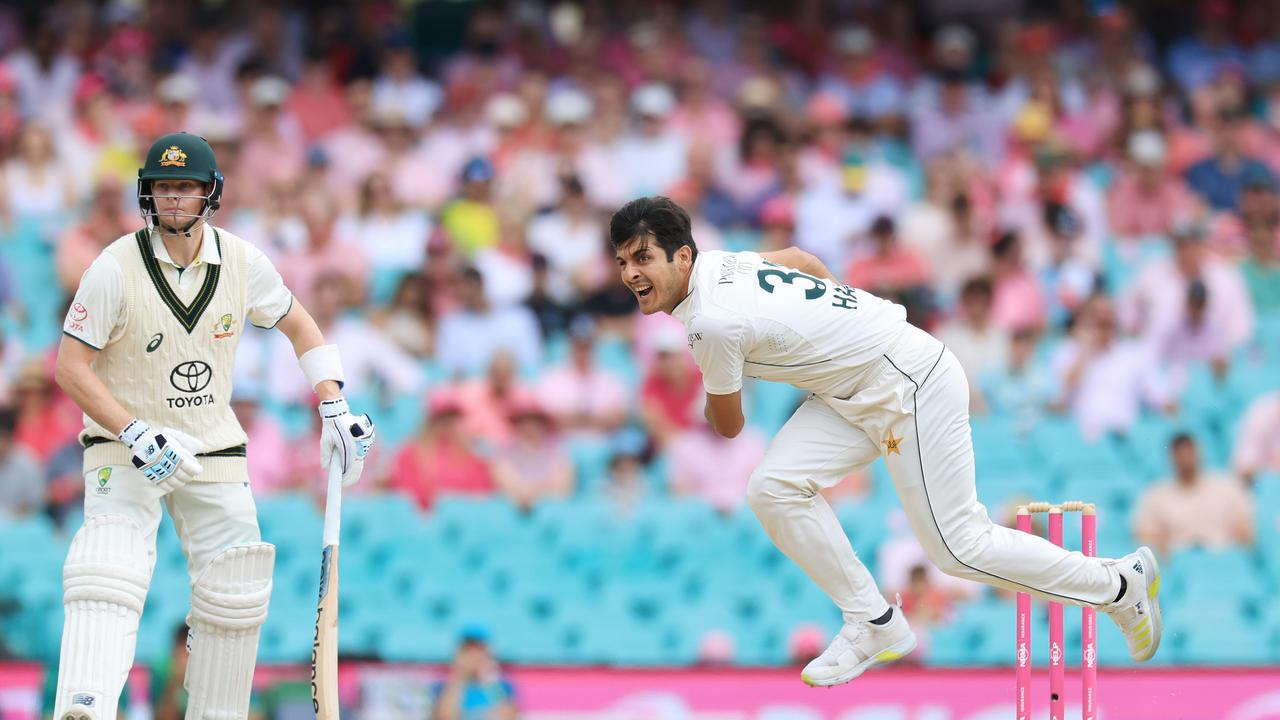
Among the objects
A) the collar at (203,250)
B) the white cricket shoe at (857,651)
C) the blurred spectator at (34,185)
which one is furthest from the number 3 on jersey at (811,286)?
the blurred spectator at (34,185)

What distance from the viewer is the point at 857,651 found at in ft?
22.0

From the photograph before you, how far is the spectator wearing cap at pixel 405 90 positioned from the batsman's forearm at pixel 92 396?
754 cm

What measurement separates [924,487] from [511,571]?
4305mm

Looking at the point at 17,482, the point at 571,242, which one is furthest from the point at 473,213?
the point at 17,482

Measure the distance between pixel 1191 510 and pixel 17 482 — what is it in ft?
23.1

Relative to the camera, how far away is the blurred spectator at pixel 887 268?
38.8ft

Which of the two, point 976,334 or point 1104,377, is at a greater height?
point 976,334

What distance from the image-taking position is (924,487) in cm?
658

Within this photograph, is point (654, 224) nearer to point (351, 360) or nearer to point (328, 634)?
point (328, 634)

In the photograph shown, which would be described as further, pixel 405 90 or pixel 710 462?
pixel 405 90

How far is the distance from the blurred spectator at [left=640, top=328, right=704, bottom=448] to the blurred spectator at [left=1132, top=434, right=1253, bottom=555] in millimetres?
2789

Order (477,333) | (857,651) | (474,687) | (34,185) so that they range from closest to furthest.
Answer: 1. (857,651)
2. (474,687)
3. (477,333)
4. (34,185)

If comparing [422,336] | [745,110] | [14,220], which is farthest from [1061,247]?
[14,220]

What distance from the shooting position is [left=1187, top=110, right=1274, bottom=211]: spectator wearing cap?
13.3 meters
